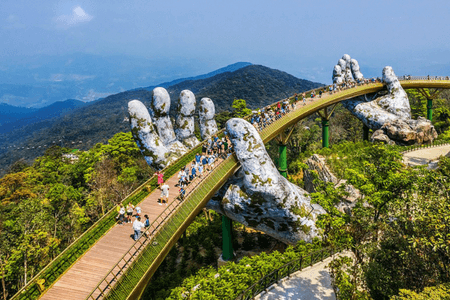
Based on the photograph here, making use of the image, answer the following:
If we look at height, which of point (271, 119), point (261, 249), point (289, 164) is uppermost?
point (271, 119)

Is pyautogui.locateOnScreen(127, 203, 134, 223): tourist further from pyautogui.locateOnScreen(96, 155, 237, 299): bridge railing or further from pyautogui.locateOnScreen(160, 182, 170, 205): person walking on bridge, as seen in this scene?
pyautogui.locateOnScreen(96, 155, 237, 299): bridge railing

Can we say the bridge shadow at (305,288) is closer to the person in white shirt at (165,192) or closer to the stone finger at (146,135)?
the person in white shirt at (165,192)

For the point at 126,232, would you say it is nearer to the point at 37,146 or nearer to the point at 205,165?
the point at 205,165

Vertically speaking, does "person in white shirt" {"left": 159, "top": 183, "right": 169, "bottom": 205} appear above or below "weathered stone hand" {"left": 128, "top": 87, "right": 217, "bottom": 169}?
below

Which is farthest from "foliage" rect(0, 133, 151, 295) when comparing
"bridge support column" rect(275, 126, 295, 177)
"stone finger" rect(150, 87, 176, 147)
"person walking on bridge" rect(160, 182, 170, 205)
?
"bridge support column" rect(275, 126, 295, 177)

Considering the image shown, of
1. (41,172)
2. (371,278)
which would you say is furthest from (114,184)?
(371,278)

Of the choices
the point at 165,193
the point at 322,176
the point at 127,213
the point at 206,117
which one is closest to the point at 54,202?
the point at 206,117
